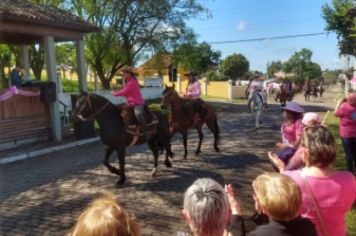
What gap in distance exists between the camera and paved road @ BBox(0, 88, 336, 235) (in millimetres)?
7543

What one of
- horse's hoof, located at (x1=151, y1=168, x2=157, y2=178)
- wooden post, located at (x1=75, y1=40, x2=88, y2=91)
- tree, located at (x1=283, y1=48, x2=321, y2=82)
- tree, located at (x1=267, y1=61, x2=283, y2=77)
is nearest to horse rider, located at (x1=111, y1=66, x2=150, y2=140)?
horse's hoof, located at (x1=151, y1=168, x2=157, y2=178)

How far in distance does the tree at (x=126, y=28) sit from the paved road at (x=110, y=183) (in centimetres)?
1776

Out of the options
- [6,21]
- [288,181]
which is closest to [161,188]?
[288,181]

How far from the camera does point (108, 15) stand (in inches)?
1271

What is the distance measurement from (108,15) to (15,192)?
24336mm

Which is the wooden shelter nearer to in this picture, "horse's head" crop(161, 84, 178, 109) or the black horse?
"horse's head" crop(161, 84, 178, 109)

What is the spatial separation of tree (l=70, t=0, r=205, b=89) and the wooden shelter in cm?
1288

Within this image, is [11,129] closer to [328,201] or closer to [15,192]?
[15,192]

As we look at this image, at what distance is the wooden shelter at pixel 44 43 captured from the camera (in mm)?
15430

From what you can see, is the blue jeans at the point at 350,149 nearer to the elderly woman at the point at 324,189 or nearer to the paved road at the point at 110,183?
the paved road at the point at 110,183

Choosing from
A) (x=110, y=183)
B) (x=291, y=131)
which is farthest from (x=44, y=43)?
(x=291, y=131)

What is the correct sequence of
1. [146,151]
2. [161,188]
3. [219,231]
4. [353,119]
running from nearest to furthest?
[219,231], [353,119], [161,188], [146,151]

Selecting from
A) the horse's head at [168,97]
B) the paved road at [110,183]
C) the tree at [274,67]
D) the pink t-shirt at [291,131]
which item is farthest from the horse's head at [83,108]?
the tree at [274,67]

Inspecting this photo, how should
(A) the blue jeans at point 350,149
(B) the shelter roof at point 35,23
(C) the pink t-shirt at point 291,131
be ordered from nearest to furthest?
(C) the pink t-shirt at point 291,131 < (A) the blue jeans at point 350,149 < (B) the shelter roof at point 35,23
